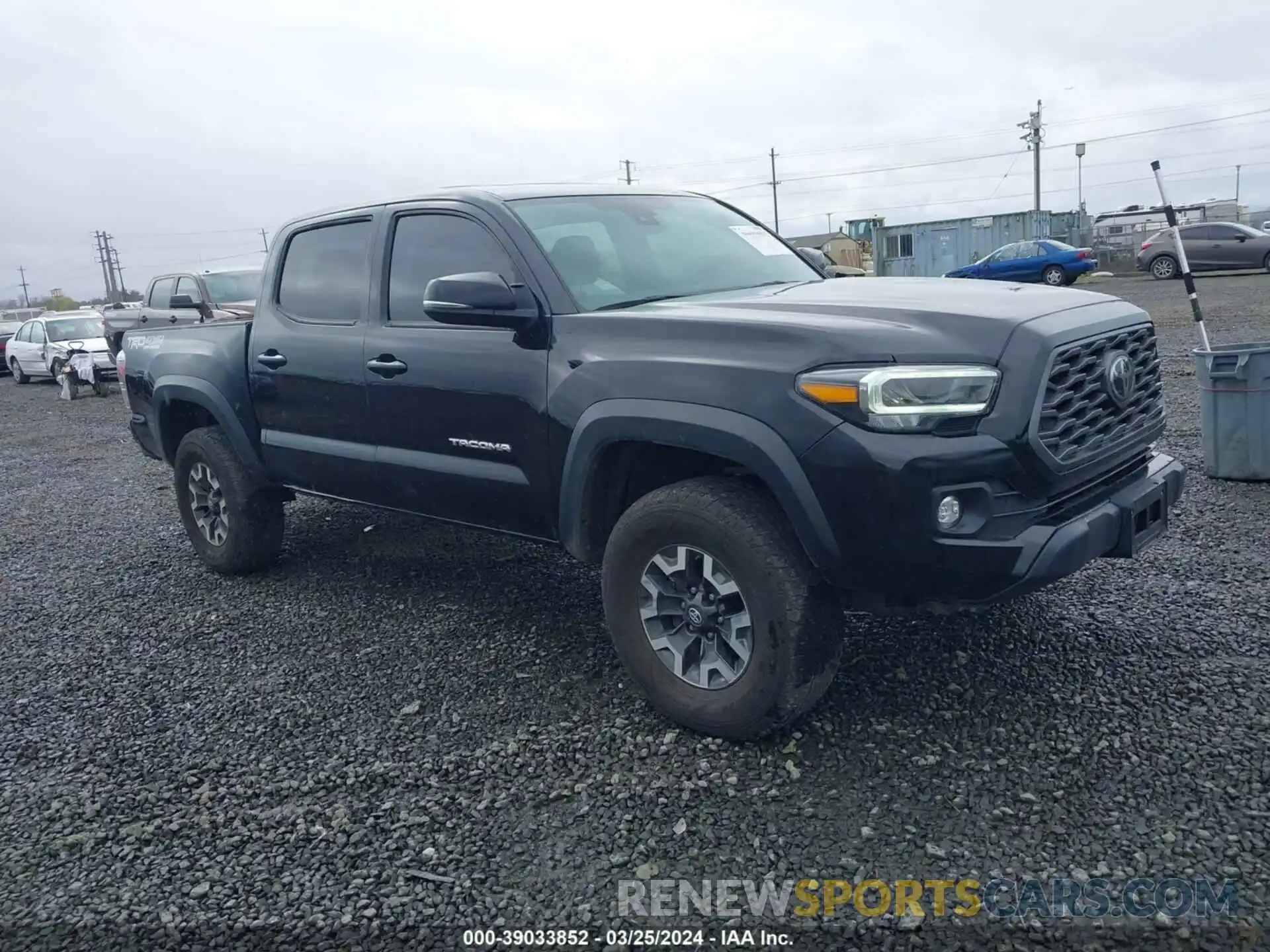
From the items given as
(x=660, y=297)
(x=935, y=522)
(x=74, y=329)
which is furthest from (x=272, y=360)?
(x=74, y=329)

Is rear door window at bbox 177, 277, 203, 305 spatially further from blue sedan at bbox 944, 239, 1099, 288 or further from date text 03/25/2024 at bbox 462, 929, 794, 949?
blue sedan at bbox 944, 239, 1099, 288

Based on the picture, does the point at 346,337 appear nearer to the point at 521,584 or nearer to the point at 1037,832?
the point at 521,584

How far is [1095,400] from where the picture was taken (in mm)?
3238

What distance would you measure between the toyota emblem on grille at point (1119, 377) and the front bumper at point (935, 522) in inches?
18.7

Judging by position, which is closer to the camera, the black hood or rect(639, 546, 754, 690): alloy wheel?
the black hood

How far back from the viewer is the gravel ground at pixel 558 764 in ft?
8.89

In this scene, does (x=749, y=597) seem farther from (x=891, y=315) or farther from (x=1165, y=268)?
(x=1165, y=268)

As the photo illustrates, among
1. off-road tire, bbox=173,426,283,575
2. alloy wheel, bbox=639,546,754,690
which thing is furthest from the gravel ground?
off-road tire, bbox=173,426,283,575

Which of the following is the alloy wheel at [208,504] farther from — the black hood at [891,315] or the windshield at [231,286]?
the windshield at [231,286]

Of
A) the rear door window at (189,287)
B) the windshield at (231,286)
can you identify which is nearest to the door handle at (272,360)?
the windshield at (231,286)

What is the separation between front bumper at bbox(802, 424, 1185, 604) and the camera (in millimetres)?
2867

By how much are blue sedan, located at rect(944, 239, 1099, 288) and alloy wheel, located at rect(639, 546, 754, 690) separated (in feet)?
81.4

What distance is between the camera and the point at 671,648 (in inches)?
136

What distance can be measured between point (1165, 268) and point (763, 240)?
26.0m
